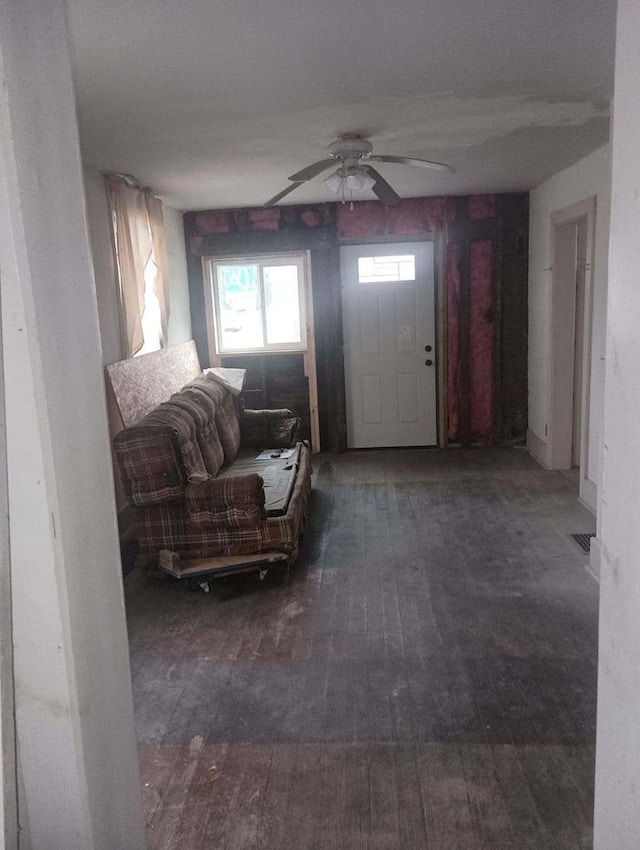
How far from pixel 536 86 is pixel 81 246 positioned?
255 centimetres

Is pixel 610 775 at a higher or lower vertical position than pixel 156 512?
higher

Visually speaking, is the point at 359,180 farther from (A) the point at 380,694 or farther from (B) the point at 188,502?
(A) the point at 380,694

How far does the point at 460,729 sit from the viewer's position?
228cm

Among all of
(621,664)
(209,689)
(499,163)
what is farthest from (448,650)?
(499,163)

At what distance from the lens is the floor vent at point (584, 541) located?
12.5 ft

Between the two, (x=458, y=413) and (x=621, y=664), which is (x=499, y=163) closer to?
(x=458, y=413)

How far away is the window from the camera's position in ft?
20.9

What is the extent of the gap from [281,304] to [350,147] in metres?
3.02

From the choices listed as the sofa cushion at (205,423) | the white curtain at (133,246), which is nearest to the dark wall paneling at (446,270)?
the white curtain at (133,246)

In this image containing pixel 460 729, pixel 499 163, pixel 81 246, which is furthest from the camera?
pixel 499 163

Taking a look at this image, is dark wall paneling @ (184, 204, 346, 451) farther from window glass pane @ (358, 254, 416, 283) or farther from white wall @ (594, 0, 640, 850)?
white wall @ (594, 0, 640, 850)

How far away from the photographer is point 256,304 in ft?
21.2

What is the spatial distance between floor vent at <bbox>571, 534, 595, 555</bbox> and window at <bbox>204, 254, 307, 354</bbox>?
3.32 metres

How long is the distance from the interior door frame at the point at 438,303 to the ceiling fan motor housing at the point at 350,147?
2.63 m
